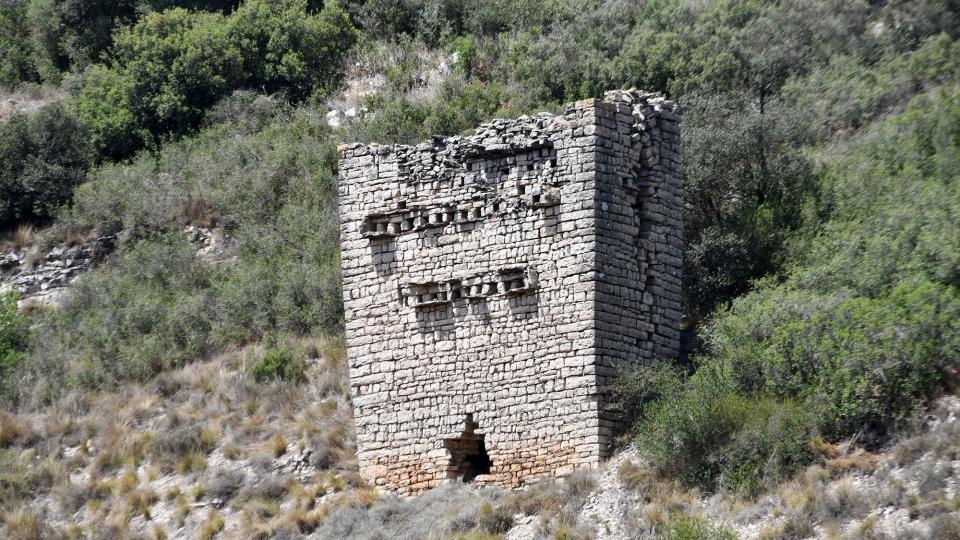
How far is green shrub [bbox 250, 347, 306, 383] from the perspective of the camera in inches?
961

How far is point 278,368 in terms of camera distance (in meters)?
24.5

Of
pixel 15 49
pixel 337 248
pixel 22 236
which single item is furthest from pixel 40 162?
pixel 337 248

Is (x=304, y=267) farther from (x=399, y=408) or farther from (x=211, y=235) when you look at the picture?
(x=399, y=408)

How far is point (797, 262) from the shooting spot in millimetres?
22953

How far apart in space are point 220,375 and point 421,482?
548cm

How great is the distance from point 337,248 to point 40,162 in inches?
343

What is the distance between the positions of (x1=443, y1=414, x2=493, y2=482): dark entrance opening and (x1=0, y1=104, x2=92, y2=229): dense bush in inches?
577

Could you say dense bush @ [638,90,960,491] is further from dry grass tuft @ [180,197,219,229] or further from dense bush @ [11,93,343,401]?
dry grass tuft @ [180,197,219,229]

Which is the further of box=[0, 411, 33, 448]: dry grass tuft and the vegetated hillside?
box=[0, 411, 33, 448]: dry grass tuft

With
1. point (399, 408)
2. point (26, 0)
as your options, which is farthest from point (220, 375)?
point (26, 0)

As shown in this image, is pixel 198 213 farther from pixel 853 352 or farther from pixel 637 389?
pixel 853 352

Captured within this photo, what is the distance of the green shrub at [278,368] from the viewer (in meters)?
24.4

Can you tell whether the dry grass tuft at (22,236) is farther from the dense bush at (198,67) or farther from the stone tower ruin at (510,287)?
the stone tower ruin at (510,287)

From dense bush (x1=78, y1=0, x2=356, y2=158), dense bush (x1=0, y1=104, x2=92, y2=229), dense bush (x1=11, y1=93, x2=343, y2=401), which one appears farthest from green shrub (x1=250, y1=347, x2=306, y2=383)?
dense bush (x1=78, y1=0, x2=356, y2=158)
